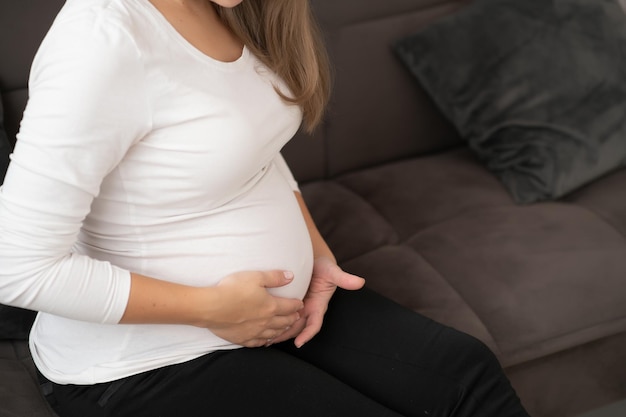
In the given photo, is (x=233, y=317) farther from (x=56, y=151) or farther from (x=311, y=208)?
(x=311, y=208)

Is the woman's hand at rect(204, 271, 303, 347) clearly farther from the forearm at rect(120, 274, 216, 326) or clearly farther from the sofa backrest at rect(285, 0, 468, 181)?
the sofa backrest at rect(285, 0, 468, 181)

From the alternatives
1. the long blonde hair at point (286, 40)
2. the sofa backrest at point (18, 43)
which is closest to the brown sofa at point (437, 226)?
the sofa backrest at point (18, 43)

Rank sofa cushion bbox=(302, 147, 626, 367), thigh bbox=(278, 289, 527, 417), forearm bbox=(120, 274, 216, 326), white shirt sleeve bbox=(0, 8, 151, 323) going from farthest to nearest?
1. sofa cushion bbox=(302, 147, 626, 367)
2. thigh bbox=(278, 289, 527, 417)
3. forearm bbox=(120, 274, 216, 326)
4. white shirt sleeve bbox=(0, 8, 151, 323)

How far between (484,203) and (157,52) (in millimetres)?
1073

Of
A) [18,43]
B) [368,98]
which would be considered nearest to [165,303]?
[18,43]

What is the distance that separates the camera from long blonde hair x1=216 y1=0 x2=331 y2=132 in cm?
135

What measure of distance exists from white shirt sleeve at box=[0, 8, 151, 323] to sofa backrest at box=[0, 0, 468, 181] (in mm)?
964

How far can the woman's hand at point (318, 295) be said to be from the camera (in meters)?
1.30

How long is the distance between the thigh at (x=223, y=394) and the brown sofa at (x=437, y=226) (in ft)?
0.79

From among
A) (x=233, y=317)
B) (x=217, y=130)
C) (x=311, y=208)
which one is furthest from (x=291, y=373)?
(x=311, y=208)

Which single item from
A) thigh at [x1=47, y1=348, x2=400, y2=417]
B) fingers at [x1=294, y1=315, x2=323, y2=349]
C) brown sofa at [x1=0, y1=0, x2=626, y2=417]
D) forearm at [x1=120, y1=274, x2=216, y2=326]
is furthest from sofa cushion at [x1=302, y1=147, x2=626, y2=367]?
forearm at [x1=120, y1=274, x2=216, y2=326]

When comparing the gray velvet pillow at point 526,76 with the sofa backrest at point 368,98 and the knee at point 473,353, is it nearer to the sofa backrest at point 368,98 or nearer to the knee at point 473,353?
the sofa backrest at point 368,98

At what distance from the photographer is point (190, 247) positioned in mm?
1170

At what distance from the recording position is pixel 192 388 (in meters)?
1.16
